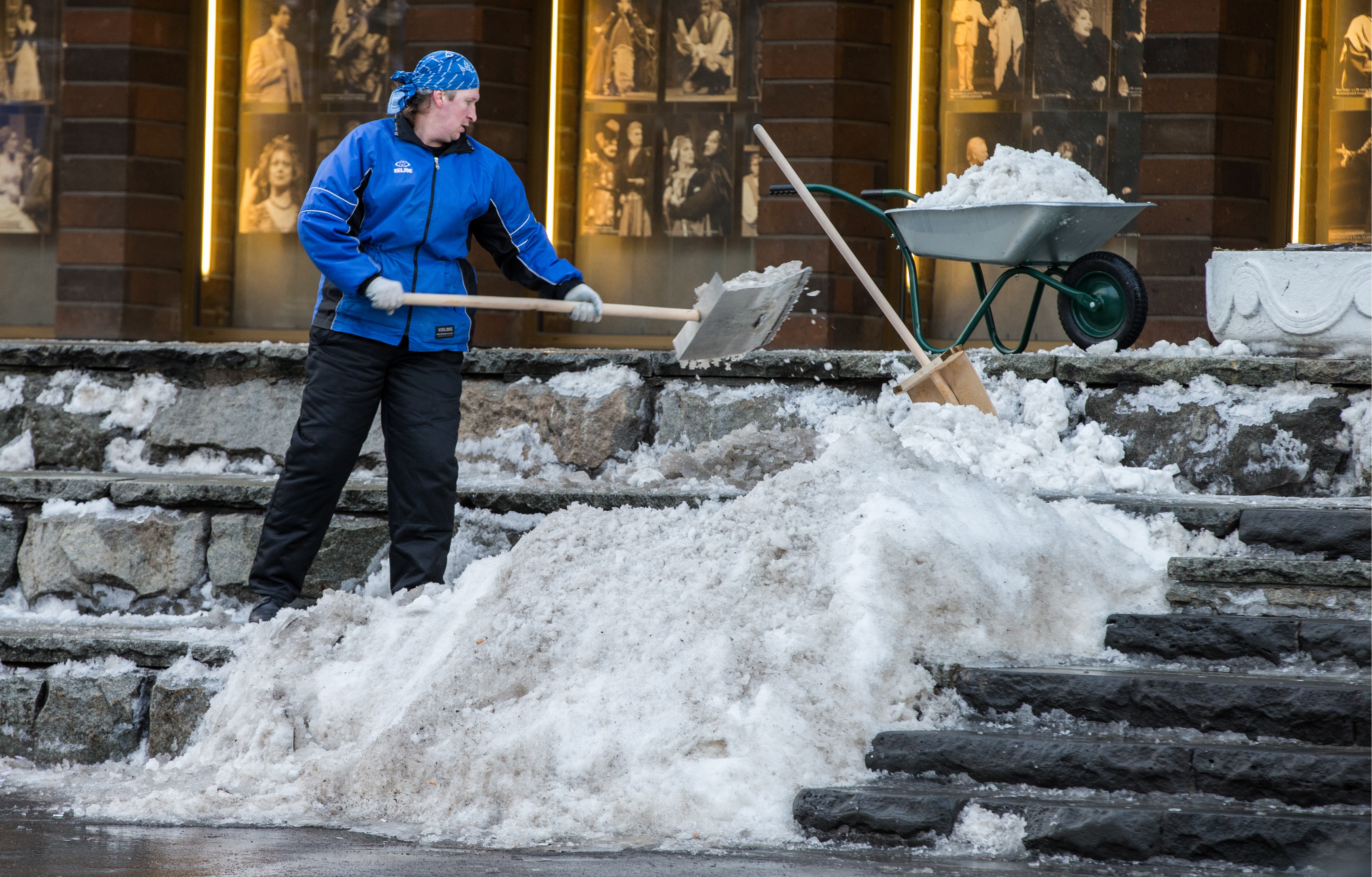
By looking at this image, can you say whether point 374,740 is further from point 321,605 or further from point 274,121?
point 274,121

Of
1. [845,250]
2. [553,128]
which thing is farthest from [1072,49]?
[845,250]

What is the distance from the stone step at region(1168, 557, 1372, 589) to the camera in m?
3.66

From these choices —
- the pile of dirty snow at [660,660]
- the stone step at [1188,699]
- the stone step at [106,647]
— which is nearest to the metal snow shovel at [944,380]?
the pile of dirty snow at [660,660]

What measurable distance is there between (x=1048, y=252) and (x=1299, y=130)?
3.18 metres

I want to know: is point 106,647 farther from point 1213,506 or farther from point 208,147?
point 208,147

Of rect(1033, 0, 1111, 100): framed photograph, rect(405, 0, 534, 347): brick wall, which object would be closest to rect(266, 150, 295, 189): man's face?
rect(405, 0, 534, 347): brick wall

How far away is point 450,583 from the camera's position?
15.0 feet

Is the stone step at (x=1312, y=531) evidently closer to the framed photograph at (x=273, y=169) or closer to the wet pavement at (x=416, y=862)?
the wet pavement at (x=416, y=862)

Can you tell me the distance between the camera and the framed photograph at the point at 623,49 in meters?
8.78

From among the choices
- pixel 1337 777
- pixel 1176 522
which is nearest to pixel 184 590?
pixel 1176 522

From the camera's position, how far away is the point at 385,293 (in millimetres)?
4062

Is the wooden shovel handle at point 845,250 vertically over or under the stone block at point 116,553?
over

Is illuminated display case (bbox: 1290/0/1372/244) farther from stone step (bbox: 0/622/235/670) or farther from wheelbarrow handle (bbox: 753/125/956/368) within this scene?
stone step (bbox: 0/622/235/670)

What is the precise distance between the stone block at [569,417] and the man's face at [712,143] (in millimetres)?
3691
